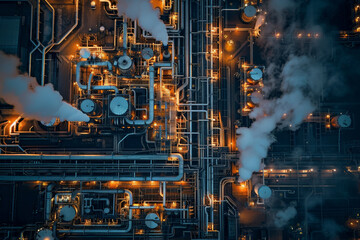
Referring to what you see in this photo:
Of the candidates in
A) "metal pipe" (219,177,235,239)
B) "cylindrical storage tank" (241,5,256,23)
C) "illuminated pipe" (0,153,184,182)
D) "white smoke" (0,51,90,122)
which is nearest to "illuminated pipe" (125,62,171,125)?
"illuminated pipe" (0,153,184,182)

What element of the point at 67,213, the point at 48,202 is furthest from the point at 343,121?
the point at 48,202

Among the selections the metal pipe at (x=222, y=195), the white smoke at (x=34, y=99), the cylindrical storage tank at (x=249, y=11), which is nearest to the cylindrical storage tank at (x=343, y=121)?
the metal pipe at (x=222, y=195)

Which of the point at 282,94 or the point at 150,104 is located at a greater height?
the point at 282,94

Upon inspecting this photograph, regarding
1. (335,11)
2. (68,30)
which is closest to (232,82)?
(335,11)

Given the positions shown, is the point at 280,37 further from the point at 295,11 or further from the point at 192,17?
the point at 192,17

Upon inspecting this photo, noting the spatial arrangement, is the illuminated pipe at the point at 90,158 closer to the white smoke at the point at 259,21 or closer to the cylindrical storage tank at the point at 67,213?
the cylindrical storage tank at the point at 67,213

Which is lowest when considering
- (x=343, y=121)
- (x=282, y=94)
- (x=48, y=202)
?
(x=48, y=202)

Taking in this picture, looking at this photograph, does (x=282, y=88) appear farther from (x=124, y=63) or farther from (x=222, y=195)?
(x=124, y=63)
